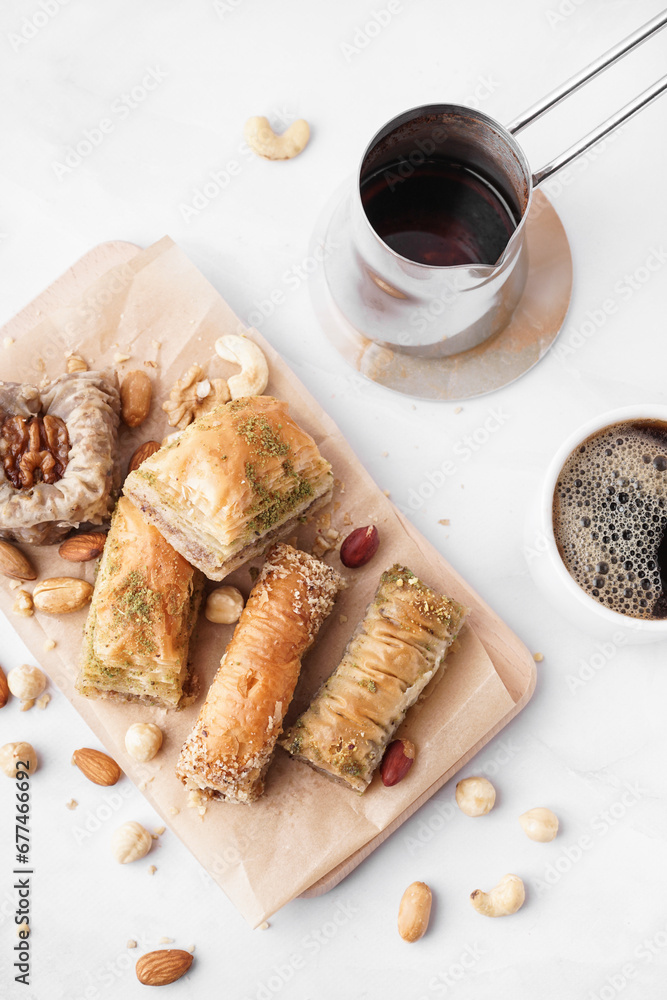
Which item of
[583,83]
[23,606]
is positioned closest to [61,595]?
[23,606]

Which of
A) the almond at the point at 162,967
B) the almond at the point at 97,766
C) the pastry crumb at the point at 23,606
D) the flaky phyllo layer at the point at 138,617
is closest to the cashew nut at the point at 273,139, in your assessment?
the flaky phyllo layer at the point at 138,617

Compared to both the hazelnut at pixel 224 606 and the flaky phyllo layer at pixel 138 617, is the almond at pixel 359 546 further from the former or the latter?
the flaky phyllo layer at pixel 138 617

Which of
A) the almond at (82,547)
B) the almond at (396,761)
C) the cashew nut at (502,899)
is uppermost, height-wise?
the almond at (82,547)

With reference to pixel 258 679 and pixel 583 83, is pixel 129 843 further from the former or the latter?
pixel 583 83

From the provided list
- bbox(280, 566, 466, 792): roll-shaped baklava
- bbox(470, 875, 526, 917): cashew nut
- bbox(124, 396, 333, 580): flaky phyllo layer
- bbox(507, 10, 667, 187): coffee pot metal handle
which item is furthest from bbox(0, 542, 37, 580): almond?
bbox(507, 10, 667, 187): coffee pot metal handle

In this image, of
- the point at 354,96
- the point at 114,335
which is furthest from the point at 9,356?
the point at 354,96
